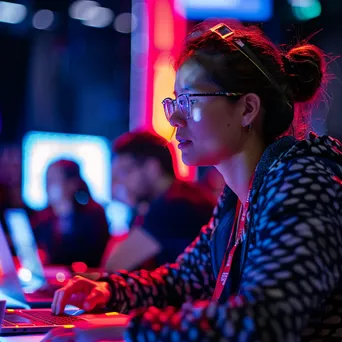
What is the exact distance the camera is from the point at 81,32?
8656 millimetres

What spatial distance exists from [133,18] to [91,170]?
1.91m

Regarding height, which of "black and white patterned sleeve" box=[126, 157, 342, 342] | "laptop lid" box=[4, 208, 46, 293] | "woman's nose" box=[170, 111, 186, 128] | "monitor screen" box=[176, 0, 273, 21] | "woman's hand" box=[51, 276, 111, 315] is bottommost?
"laptop lid" box=[4, 208, 46, 293]

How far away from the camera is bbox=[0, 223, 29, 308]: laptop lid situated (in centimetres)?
213

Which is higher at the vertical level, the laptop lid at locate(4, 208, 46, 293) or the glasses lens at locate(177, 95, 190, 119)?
the glasses lens at locate(177, 95, 190, 119)

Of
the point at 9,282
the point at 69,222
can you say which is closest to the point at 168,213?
the point at 9,282

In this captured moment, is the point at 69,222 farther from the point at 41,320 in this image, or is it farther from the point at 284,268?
the point at 284,268

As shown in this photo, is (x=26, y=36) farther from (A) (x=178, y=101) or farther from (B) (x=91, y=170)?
(A) (x=178, y=101)

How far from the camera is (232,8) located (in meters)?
5.38

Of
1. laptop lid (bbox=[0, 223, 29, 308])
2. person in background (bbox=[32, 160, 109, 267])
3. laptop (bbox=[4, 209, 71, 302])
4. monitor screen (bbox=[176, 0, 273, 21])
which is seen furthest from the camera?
monitor screen (bbox=[176, 0, 273, 21])

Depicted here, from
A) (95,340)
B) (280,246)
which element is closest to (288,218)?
(280,246)

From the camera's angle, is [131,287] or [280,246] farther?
[131,287]

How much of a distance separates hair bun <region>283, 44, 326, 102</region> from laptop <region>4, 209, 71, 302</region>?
48.1 inches

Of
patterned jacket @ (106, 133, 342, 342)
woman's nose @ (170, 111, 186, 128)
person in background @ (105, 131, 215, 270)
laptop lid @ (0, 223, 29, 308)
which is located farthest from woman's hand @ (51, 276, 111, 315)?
person in background @ (105, 131, 215, 270)

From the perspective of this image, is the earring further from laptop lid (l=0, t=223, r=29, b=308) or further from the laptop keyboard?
laptop lid (l=0, t=223, r=29, b=308)
